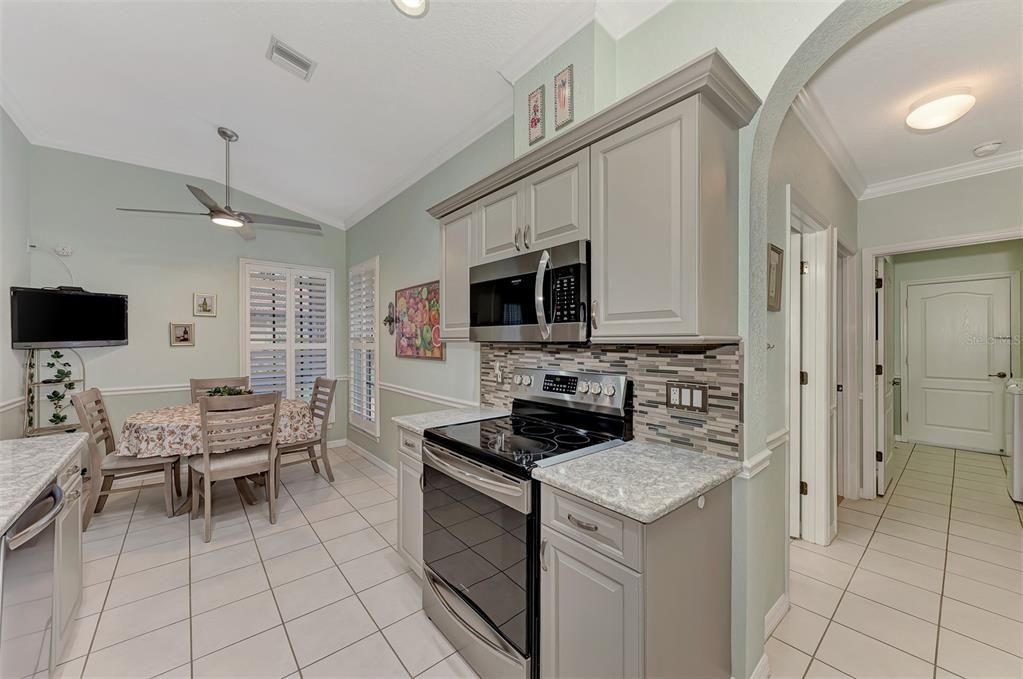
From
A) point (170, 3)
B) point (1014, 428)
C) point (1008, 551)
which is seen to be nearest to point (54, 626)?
point (170, 3)

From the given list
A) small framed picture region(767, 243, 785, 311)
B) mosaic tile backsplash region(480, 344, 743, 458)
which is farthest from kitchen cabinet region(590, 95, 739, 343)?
small framed picture region(767, 243, 785, 311)

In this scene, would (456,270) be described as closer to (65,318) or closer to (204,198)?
(204,198)

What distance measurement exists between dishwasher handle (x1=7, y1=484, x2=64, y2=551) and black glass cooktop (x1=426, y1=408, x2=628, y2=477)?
131 cm

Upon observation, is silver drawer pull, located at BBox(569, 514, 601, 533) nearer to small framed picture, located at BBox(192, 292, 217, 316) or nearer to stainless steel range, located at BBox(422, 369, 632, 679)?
stainless steel range, located at BBox(422, 369, 632, 679)

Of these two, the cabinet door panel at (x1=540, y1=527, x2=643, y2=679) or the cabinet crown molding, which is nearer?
the cabinet door panel at (x1=540, y1=527, x2=643, y2=679)

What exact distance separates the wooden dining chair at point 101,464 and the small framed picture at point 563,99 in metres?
3.61

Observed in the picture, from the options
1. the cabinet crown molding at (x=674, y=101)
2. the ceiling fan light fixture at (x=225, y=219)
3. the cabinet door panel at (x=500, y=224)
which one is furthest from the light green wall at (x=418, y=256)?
the ceiling fan light fixture at (x=225, y=219)

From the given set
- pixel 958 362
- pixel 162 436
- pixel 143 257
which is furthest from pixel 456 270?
pixel 958 362

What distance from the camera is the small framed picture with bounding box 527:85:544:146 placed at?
215cm

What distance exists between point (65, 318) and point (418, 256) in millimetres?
2922

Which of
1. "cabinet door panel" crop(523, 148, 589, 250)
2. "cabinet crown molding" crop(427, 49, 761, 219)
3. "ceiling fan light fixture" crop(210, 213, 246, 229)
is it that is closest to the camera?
"cabinet crown molding" crop(427, 49, 761, 219)

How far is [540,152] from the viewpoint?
5.90ft

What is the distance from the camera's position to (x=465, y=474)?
1675 millimetres

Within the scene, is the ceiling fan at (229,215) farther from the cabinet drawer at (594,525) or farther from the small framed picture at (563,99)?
the cabinet drawer at (594,525)
